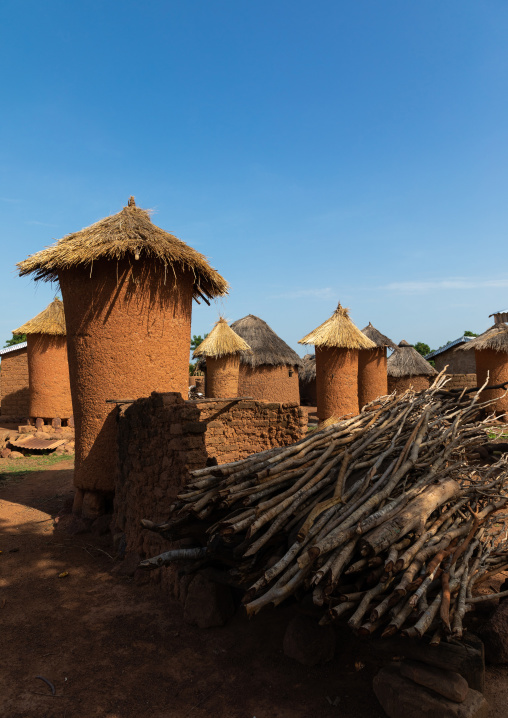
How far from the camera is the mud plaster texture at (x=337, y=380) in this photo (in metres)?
11.5

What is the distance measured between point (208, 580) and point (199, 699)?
0.98m

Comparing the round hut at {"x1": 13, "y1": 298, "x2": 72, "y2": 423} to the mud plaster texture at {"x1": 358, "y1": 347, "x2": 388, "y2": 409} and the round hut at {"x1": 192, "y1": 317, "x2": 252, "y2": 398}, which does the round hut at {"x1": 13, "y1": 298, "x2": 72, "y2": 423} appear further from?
the mud plaster texture at {"x1": 358, "y1": 347, "x2": 388, "y2": 409}

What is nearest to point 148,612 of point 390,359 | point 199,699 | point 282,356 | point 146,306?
point 199,699

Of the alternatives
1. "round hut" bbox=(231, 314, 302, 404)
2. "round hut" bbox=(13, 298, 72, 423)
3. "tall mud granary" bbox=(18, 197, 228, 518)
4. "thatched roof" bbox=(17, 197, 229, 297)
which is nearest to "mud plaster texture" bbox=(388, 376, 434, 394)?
"round hut" bbox=(231, 314, 302, 404)

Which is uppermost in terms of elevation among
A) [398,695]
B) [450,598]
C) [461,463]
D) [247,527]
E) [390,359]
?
[390,359]

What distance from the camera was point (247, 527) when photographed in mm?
3117

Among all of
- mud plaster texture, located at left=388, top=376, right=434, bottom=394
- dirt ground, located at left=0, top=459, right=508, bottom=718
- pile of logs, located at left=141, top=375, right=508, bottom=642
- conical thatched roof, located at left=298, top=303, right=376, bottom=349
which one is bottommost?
dirt ground, located at left=0, top=459, right=508, bottom=718

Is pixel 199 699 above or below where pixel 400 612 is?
below

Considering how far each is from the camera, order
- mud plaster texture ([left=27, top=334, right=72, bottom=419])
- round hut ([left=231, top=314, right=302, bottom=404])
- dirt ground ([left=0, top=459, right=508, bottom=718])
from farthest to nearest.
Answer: round hut ([left=231, top=314, right=302, bottom=404]) < mud plaster texture ([left=27, top=334, right=72, bottom=419]) < dirt ground ([left=0, top=459, right=508, bottom=718])

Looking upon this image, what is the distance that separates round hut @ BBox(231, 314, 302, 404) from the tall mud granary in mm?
9587

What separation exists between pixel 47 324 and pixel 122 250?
9490mm

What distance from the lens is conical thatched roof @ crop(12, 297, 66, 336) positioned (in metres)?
14.2

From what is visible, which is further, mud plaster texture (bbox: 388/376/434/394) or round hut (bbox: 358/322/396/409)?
mud plaster texture (bbox: 388/376/434/394)

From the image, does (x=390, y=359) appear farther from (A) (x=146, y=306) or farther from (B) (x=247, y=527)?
(B) (x=247, y=527)
